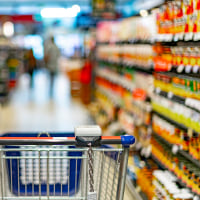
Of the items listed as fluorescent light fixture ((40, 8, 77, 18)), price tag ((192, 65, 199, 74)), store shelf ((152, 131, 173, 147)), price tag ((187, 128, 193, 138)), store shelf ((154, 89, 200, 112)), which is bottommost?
store shelf ((152, 131, 173, 147))

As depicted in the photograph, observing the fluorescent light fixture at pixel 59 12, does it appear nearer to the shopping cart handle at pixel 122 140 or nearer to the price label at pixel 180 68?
the price label at pixel 180 68

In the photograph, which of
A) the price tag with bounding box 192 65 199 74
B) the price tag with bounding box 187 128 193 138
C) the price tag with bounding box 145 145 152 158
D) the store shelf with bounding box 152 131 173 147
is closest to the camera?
the price tag with bounding box 192 65 199 74

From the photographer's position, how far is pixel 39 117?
9.75m

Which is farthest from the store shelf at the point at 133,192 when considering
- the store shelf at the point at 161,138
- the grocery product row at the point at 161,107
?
the store shelf at the point at 161,138

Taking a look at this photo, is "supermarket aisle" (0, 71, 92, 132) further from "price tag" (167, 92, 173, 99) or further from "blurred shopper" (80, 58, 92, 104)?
"price tag" (167, 92, 173, 99)

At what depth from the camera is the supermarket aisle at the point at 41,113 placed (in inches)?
338

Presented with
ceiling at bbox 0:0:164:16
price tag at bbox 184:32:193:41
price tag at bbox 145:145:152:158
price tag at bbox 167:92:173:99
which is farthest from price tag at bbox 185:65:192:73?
ceiling at bbox 0:0:164:16

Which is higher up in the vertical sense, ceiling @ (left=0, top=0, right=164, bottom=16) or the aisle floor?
ceiling @ (left=0, top=0, right=164, bottom=16)

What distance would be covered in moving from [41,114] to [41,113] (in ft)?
0.55

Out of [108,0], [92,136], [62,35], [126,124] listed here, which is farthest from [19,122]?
[62,35]

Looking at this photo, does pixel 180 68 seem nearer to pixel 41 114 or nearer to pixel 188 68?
pixel 188 68

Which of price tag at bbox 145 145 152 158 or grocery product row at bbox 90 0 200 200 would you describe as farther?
price tag at bbox 145 145 152 158


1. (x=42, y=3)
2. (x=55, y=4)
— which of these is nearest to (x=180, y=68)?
(x=42, y=3)

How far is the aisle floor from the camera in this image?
8.52m
